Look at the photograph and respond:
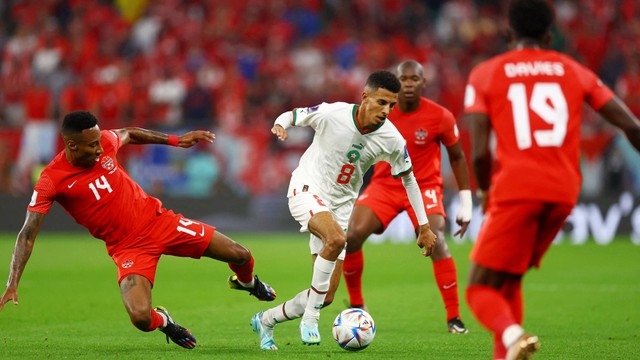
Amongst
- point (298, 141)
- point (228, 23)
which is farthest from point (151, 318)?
point (228, 23)

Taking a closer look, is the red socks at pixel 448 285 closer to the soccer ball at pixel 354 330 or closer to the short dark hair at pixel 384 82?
the soccer ball at pixel 354 330

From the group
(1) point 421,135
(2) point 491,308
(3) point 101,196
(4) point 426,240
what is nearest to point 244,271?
(3) point 101,196

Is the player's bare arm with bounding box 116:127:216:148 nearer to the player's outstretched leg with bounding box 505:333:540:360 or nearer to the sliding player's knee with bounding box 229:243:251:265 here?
the sliding player's knee with bounding box 229:243:251:265

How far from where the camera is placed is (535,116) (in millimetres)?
5887

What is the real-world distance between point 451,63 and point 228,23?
230 inches

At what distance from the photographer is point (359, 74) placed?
23.7 meters

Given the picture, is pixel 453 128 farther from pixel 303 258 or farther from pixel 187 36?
pixel 187 36

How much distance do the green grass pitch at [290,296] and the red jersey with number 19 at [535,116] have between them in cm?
245

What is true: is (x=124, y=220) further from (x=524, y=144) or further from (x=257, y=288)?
(x=524, y=144)

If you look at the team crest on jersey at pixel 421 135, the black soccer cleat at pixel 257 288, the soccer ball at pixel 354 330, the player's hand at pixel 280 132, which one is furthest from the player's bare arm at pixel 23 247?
the team crest on jersey at pixel 421 135

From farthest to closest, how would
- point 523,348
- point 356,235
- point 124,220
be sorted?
point 356,235, point 124,220, point 523,348

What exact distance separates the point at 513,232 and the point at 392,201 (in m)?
4.93

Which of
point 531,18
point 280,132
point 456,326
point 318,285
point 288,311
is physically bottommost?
point 456,326

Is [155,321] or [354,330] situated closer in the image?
[354,330]
